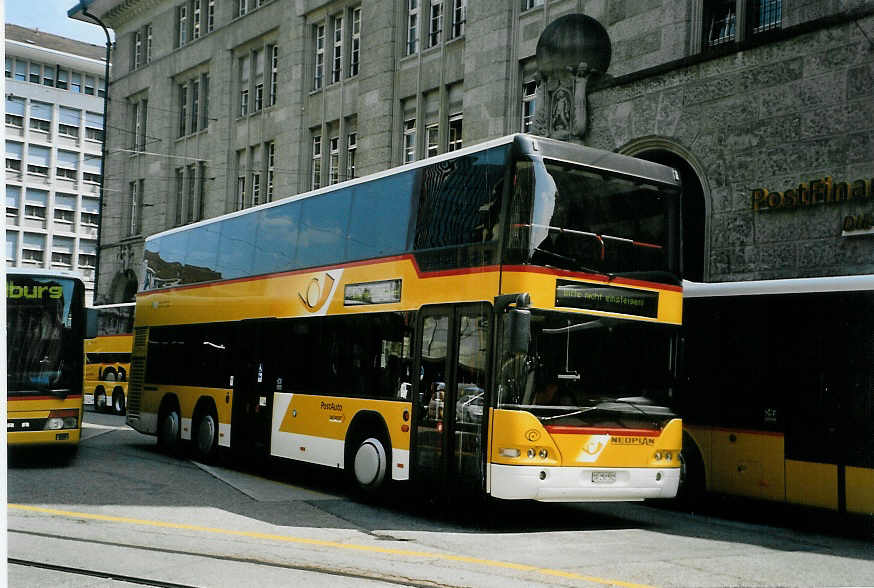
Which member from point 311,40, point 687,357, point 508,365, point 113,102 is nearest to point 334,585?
point 508,365

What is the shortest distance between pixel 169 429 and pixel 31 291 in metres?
4.41

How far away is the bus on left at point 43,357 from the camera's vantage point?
48.7ft

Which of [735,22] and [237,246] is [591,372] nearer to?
[237,246]

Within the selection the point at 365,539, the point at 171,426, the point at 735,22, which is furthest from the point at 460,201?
the point at 735,22

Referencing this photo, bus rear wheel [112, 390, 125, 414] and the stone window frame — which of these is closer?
the stone window frame

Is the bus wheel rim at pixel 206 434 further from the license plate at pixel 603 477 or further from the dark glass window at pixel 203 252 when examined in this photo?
the license plate at pixel 603 477

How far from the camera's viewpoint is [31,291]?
604 inches

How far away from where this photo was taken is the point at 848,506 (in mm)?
11227

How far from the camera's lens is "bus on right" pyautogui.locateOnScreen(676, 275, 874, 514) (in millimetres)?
11328

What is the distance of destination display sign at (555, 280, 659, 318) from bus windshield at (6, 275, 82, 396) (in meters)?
8.13

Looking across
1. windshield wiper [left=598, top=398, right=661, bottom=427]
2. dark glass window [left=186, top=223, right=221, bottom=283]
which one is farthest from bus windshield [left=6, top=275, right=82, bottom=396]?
windshield wiper [left=598, top=398, right=661, bottom=427]

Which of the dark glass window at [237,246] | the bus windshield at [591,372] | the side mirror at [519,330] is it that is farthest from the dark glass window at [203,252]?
the side mirror at [519,330]

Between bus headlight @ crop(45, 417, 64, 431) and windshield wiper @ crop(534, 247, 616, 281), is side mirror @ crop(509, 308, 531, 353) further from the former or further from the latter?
bus headlight @ crop(45, 417, 64, 431)

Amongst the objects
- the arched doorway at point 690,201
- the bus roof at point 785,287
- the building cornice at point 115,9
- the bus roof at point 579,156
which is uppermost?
the building cornice at point 115,9
